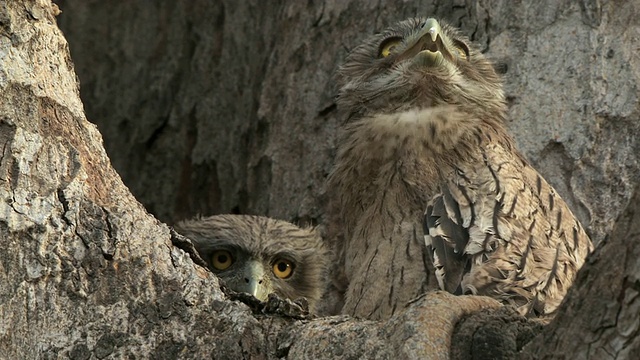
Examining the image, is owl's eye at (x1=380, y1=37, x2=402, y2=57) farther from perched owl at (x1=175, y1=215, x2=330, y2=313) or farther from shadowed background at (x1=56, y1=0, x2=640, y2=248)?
perched owl at (x1=175, y1=215, x2=330, y2=313)

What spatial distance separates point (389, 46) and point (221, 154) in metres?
1.66

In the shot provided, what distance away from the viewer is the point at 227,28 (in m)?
6.45

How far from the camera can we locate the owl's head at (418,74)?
15.3ft

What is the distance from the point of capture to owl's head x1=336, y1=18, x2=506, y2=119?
4.65m

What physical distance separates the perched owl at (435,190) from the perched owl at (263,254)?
0.62 feet

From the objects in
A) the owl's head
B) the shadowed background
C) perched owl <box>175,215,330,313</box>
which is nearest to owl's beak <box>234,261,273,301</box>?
perched owl <box>175,215,330,313</box>

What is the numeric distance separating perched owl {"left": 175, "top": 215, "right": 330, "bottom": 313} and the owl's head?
652mm

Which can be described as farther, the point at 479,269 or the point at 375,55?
the point at 375,55

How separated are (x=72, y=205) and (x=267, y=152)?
8.00ft

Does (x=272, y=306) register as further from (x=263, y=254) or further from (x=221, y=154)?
(x=221, y=154)

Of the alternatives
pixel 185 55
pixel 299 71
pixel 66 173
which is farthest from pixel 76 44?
pixel 66 173

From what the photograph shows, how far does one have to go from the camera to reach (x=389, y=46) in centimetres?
491

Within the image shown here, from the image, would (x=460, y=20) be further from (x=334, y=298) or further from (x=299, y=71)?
(x=334, y=298)

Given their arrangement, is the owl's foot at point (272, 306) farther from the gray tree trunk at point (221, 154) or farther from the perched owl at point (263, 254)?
the perched owl at point (263, 254)
